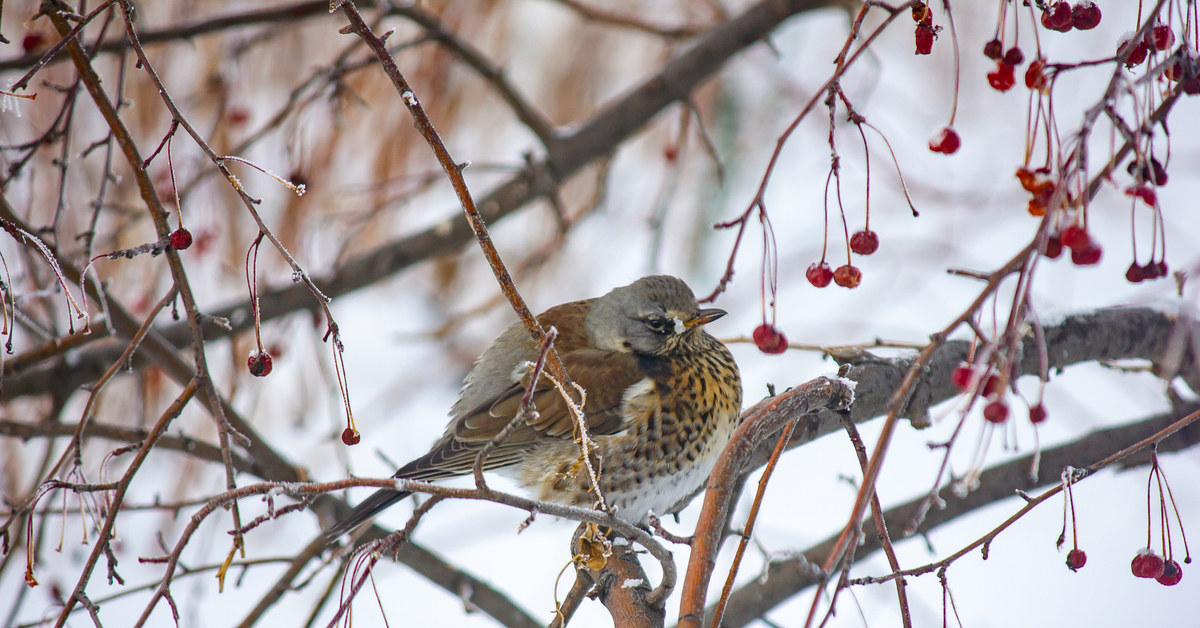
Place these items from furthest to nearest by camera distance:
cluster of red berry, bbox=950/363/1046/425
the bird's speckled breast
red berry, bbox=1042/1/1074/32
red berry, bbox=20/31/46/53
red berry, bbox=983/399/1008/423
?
red berry, bbox=20/31/46/53 → the bird's speckled breast → red berry, bbox=1042/1/1074/32 → red berry, bbox=983/399/1008/423 → cluster of red berry, bbox=950/363/1046/425

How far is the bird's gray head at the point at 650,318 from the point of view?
104 inches

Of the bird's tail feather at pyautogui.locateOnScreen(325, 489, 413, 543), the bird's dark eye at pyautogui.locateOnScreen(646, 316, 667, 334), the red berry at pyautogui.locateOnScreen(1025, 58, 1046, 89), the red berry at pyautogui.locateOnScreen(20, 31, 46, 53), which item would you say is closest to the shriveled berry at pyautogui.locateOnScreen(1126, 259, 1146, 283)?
the red berry at pyautogui.locateOnScreen(1025, 58, 1046, 89)

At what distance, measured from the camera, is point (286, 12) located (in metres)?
2.98

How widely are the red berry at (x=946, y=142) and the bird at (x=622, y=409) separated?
0.99 metres

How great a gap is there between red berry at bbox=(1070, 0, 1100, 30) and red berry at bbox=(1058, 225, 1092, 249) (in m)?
0.48

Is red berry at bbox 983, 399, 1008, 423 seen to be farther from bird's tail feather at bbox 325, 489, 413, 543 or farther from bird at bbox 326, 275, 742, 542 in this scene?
bird's tail feather at bbox 325, 489, 413, 543

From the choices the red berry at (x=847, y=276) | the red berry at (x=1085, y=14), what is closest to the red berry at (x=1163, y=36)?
the red berry at (x=1085, y=14)

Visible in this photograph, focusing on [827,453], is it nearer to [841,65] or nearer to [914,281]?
[914,281]

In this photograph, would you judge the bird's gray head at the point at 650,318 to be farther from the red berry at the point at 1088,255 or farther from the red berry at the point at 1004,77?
the red berry at the point at 1088,255

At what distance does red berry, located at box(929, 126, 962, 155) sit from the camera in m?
1.58

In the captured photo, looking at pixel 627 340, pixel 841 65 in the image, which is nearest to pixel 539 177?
pixel 627 340

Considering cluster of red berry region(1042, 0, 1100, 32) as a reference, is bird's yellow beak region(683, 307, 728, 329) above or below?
above

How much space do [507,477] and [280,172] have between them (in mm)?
1962

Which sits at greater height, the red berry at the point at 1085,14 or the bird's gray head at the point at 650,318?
the bird's gray head at the point at 650,318
